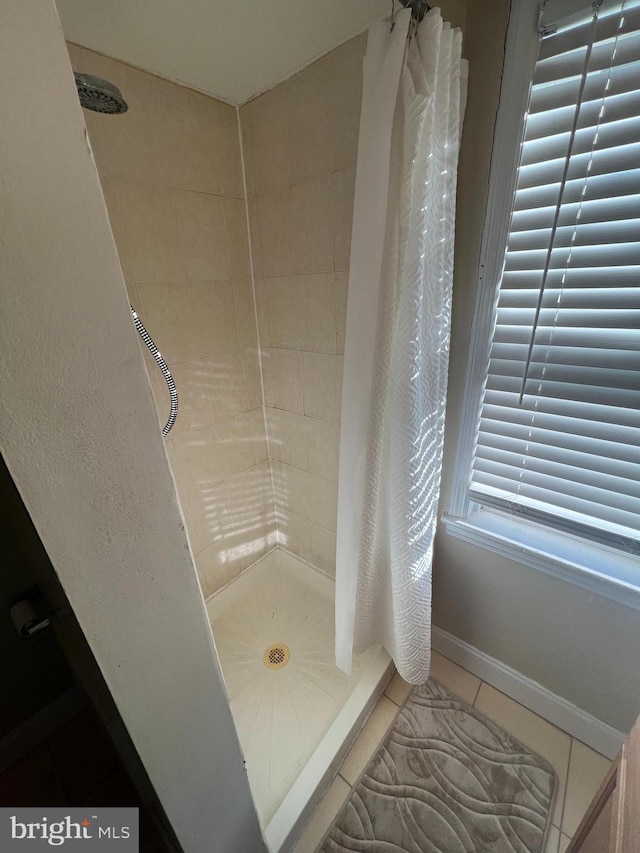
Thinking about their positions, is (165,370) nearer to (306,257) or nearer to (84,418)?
(306,257)

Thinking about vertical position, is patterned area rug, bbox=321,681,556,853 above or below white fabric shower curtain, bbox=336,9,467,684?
below

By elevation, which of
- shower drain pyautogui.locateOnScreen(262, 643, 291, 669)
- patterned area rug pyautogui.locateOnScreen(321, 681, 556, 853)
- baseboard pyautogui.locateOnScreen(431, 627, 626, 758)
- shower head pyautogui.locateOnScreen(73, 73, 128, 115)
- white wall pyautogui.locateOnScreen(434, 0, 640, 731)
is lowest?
shower drain pyautogui.locateOnScreen(262, 643, 291, 669)

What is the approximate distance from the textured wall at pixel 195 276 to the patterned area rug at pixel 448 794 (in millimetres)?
958

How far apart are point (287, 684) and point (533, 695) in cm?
91

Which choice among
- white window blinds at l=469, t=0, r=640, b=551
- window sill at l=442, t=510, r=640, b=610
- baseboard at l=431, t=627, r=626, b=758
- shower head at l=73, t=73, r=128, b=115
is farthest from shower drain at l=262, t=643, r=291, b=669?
shower head at l=73, t=73, r=128, b=115

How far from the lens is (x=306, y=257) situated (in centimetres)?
125

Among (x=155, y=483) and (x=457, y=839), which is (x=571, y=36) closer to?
(x=155, y=483)

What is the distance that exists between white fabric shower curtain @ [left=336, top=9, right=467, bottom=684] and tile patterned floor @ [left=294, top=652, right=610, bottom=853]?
0.23 m

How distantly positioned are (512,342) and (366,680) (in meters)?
1.27

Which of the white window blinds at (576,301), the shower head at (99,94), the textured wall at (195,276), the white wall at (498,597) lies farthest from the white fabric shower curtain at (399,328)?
the textured wall at (195,276)

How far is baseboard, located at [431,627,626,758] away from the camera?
3.66 ft

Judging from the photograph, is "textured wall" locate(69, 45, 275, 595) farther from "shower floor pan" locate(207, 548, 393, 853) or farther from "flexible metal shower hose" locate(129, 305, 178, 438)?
"shower floor pan" locate(207, 548, 393, 853)

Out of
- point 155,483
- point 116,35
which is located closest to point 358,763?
point 155,483

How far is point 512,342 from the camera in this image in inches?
38.9
